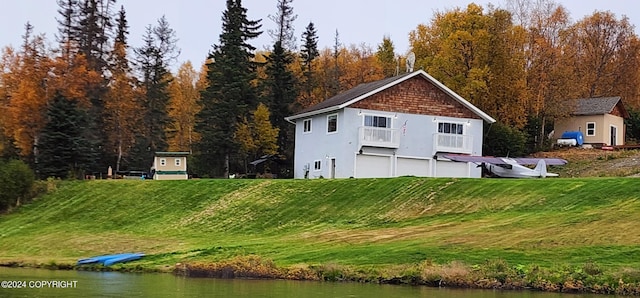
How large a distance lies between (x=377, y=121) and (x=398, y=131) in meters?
1.46

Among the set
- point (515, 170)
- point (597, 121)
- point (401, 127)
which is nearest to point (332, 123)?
point (401, 127)

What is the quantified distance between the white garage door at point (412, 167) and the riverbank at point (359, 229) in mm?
9369

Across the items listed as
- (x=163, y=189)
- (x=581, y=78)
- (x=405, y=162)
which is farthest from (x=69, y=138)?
(x=581, y=78)

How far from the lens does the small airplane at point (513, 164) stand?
48.2 metres

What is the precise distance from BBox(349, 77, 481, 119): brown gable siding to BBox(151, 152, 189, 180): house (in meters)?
12.5

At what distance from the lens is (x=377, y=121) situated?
52156mm

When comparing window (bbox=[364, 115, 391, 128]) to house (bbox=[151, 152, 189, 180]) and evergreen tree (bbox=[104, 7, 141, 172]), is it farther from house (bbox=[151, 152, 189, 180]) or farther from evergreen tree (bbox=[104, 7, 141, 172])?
evergreen tree (bbox=[104, 7, 141, 172])

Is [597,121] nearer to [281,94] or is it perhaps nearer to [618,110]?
[618,110]

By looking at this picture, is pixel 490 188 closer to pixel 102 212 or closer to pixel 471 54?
pixel 102 212

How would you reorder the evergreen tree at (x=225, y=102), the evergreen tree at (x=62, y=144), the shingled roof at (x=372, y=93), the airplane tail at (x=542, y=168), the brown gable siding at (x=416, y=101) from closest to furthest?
the airplane tail at (x=542, y=168)
the shingled roof at (x=372, y=93)
the evergreen tree at (x=62, y=144)
the brown gable siding at (x=416, y=101)
the evergreen tree at (x=225, y=102)

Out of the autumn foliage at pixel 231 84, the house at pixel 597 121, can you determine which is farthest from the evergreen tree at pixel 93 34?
the house at pixel 597 121

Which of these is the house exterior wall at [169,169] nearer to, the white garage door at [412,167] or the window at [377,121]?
the window at [377,121]

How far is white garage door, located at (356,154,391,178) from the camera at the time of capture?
51031 mm

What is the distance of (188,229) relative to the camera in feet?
130
